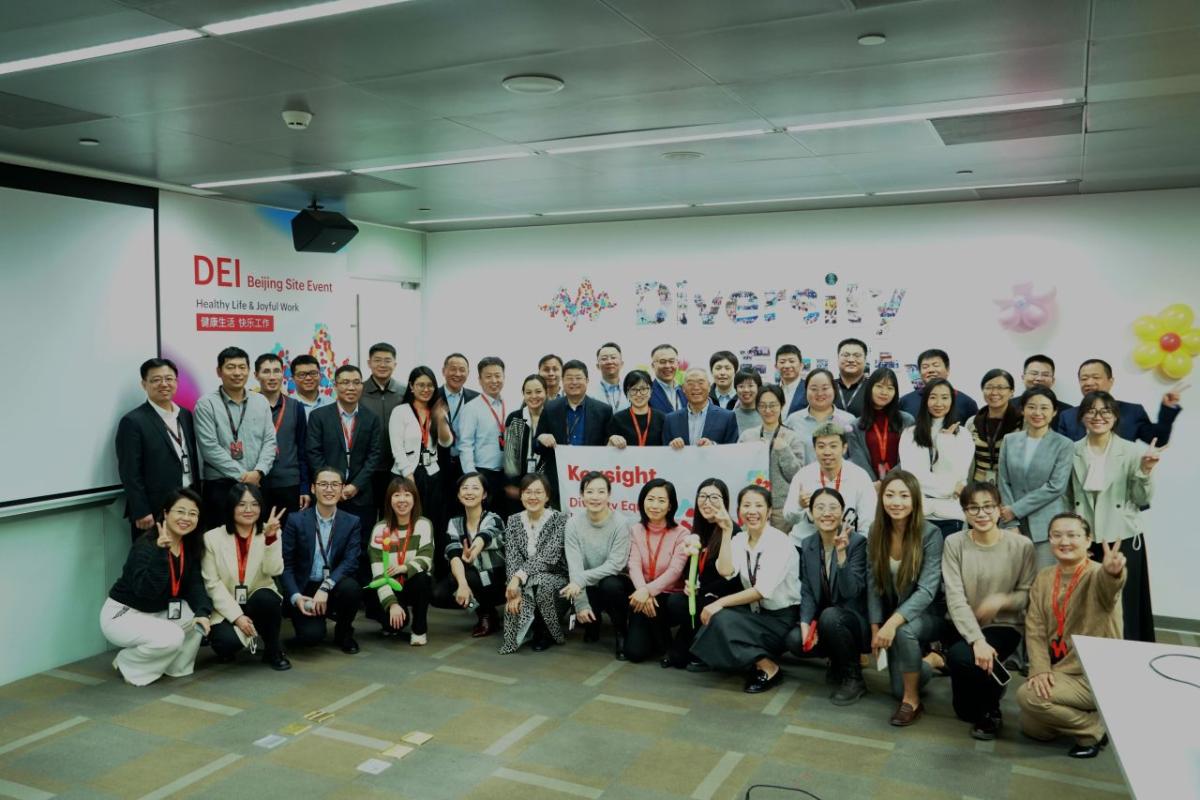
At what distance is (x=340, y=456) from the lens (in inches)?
234

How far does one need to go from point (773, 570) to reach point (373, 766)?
2.15 metres

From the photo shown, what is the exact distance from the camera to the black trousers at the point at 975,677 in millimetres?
4172

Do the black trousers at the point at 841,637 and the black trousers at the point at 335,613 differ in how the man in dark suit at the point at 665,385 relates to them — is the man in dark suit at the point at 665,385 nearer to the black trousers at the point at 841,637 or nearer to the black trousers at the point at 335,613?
the black trousers at the point at 841,637

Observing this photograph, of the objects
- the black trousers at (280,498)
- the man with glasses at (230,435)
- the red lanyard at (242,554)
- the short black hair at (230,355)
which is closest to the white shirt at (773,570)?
the red lanyard at (242,554)

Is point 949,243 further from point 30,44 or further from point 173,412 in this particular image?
point 30,44

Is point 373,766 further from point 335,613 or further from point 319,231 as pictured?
point 319,231

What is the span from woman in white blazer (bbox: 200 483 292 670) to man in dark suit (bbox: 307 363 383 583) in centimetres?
75

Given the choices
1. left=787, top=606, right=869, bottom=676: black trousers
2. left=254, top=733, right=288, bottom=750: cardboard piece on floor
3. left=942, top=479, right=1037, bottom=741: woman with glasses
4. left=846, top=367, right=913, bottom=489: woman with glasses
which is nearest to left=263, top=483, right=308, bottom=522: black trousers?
left=254, top=733, right=288, bottom=750: cardboard piece on floor

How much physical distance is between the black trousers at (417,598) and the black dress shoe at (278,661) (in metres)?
0.63

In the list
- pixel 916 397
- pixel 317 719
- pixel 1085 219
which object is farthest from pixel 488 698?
pixel 1085 219

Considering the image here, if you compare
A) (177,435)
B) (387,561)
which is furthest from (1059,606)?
(177,435)

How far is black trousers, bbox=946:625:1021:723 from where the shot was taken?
13.7 ft

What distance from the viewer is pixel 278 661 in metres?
5.11

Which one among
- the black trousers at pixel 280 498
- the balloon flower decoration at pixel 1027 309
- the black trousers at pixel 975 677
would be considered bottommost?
the black trousers at pixel 975 677
